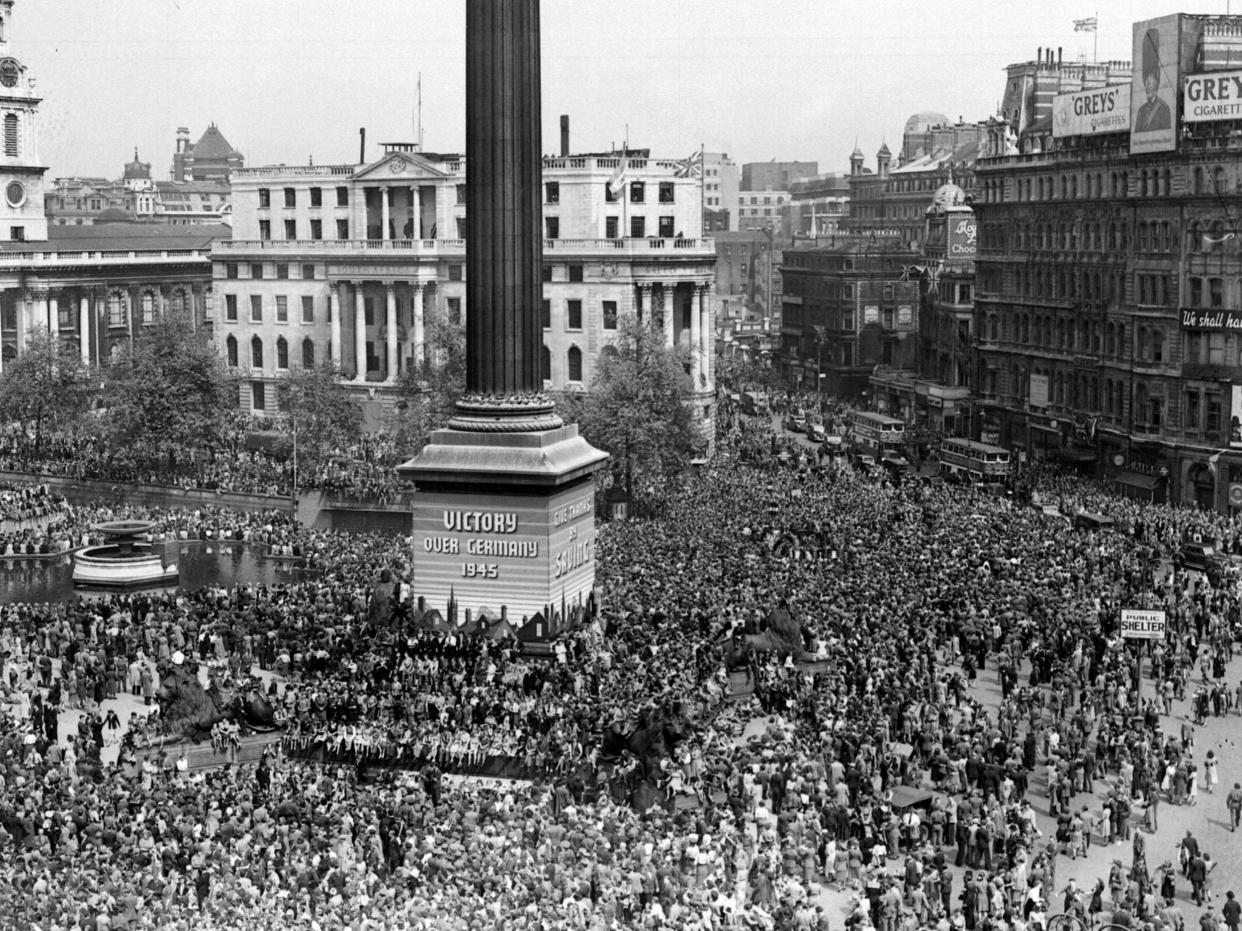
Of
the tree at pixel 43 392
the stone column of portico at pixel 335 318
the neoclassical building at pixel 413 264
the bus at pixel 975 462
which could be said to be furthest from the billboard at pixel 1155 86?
the tree at pixel 43 392

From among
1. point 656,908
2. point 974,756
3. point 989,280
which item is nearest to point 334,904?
point 656,908

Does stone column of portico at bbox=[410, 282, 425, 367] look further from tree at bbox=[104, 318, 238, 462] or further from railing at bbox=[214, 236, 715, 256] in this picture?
tree at bbox=[104, 318, 238, 462]

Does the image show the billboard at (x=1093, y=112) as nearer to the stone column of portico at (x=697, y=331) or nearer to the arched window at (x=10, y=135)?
the stone column of portico at (x=697, y=331)

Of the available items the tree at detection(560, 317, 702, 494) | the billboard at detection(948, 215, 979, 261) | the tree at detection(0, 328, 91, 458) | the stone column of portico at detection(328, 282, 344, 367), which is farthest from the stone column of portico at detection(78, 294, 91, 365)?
the billboard at detection(948, 215, 979, 261)

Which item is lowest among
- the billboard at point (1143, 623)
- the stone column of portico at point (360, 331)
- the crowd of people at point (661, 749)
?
the crowd of people at point (661, 749)

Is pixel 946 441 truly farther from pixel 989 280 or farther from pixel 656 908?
pixel 656 908

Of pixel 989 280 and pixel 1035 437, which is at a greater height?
pixel 989 280
